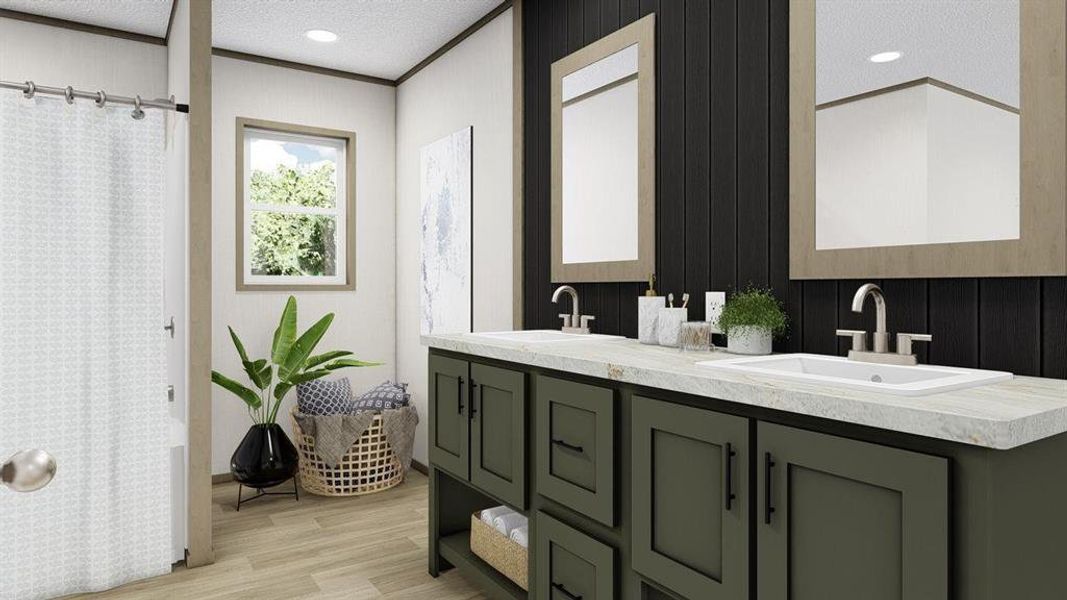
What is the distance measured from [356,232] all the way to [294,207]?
0.40 m

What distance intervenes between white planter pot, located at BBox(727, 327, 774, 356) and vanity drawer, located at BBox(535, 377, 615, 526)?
46 cm

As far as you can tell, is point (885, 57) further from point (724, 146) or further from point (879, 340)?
point (879, 340)

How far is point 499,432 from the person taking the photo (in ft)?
7.02

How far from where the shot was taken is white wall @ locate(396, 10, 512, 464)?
3193 millimetres

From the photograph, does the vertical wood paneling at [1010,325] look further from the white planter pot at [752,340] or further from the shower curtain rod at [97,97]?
the shower curtain rod at [97,97]

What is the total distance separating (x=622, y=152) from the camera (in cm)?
248

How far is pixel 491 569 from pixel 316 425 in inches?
61.7

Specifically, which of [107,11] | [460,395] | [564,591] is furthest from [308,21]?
[564,591]

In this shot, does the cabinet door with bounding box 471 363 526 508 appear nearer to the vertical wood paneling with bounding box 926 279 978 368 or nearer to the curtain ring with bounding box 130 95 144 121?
the vertical wood paneling with bounding box 926 279 978 368

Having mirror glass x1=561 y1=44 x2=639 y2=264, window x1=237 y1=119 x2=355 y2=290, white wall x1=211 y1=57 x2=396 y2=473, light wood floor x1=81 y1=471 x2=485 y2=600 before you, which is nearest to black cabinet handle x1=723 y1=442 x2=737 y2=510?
mirror glass x1=561 y1=44 x2=639 y2=264

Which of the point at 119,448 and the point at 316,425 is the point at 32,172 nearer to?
the point at 119,448

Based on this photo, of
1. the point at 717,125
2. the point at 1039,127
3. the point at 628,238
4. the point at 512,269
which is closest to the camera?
the point at 1039,127

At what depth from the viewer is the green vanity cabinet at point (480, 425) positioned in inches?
80.3

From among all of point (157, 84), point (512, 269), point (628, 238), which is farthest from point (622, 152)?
point (157, 84)
